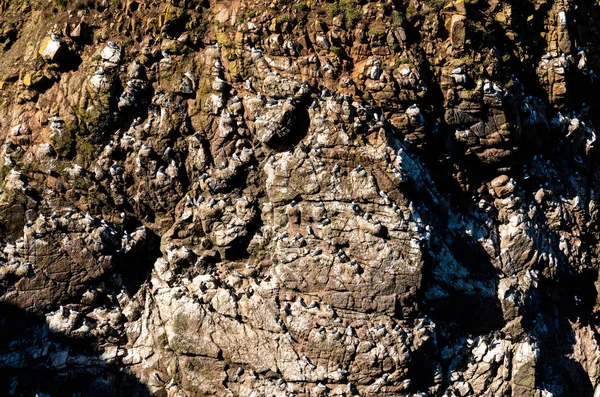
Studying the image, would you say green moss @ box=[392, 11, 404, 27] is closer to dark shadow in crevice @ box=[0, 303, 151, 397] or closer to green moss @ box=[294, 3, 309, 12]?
green moss @ box=[294, 3, 309, 12]

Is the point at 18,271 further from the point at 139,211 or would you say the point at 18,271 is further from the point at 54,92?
the point at 54,92

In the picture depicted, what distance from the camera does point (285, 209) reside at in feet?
77.5

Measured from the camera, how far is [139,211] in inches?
983

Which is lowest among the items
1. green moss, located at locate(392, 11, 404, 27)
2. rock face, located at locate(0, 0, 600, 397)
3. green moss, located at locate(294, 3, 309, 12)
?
rock face, located at locate(0, 0, 600, 397)

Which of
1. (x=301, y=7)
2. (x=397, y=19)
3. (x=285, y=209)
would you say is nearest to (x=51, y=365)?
(x=285, y=209)

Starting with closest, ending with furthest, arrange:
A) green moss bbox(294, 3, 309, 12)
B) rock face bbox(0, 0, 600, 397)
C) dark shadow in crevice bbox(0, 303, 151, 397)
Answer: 1. rock face bbox(0, 0, 600, 397)
2. dark shadow in crevice bbox(0, 303, 151, 397)
3. green moss bbox(294, 3, 309, 12)

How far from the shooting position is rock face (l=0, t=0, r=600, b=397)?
23125mm

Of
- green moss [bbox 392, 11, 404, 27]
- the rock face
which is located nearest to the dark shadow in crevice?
the rock face

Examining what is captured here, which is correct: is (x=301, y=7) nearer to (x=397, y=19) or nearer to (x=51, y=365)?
(x=397, y=19)

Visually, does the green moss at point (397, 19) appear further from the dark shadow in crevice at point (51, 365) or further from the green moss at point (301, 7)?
the dark shadow in crevice at point (51, 365)

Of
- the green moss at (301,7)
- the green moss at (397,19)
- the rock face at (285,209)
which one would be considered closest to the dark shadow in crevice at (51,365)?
the rock face at (285,209)

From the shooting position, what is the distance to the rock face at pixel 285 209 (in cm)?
2312

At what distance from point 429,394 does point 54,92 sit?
590 inches

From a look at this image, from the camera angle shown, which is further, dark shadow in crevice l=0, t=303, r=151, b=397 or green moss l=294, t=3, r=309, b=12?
green moss l=294, t=3, r=309, b=12
